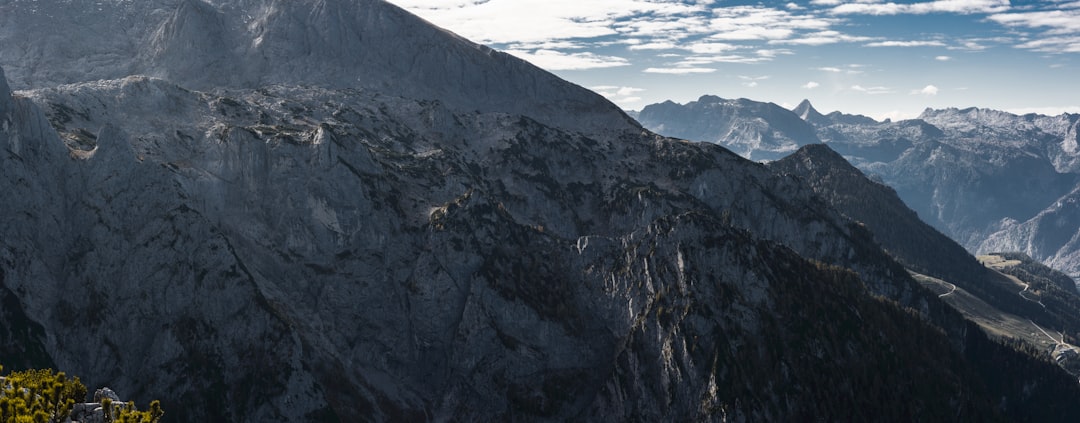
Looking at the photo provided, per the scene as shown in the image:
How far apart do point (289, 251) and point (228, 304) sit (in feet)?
102

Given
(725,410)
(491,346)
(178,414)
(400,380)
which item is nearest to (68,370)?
(178,414)

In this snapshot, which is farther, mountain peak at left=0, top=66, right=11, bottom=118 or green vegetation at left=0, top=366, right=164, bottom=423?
mountain peak at left=0, top=66, right=11, bottom=118

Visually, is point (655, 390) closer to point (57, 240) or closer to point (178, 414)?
point (178, 414)

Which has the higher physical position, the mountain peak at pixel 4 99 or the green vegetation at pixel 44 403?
the mountain peak at pixel 4 99

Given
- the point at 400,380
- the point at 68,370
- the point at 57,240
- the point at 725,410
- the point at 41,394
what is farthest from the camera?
the point at 400,380

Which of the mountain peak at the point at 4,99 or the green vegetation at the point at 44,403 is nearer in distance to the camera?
the green vegetation at the point at 44,403

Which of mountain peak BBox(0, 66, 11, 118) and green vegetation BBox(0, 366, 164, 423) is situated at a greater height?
mountain peak BBox(0, 66, 11, 118)

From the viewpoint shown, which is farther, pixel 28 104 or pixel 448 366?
pixel 448 366

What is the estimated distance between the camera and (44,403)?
243ft

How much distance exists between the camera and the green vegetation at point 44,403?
64688 millimetres

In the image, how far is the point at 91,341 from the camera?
15725 centimetres

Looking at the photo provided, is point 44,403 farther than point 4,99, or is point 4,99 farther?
point 4,99

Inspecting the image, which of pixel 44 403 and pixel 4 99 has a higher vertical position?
pixel 4 99

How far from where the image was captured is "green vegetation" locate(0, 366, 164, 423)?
212ft
